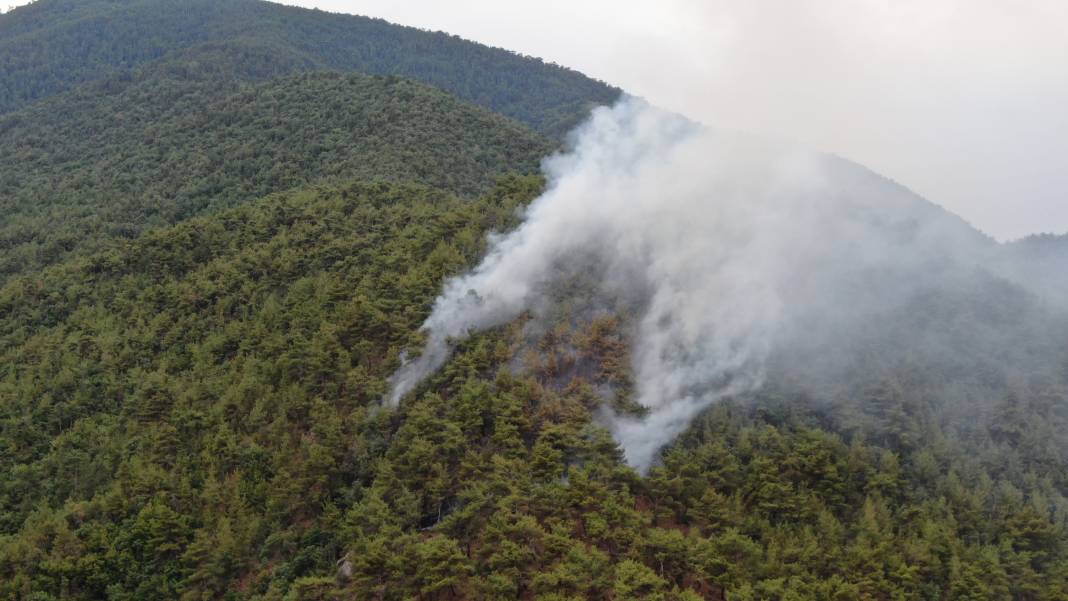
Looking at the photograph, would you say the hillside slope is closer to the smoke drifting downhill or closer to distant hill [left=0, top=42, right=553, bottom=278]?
the smoke drifting downhill

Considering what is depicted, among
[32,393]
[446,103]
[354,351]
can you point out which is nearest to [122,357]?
[32,393]

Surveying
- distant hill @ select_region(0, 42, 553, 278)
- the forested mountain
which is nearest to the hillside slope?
the forested mountain

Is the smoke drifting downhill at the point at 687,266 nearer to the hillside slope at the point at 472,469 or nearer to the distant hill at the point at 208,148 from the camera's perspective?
the hillside slope at the point at 472,469

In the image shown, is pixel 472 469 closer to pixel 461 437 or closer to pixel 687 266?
pixel 461 437

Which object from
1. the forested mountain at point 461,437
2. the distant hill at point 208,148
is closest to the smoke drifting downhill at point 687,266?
the forested mountain at point 461,437

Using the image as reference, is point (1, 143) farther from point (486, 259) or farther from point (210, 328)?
point (486, 259)

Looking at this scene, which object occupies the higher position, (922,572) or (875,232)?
(875,232)
